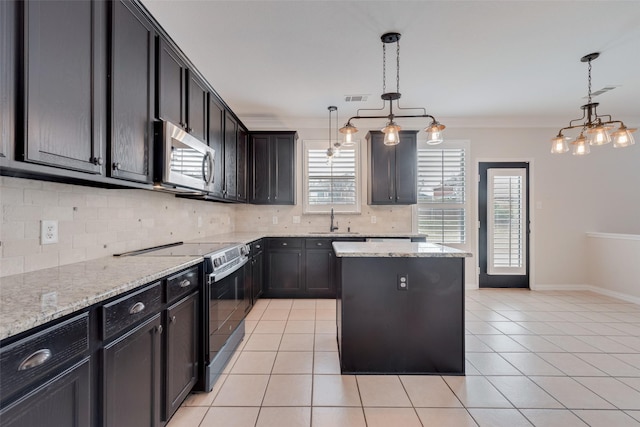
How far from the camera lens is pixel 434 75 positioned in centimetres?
327

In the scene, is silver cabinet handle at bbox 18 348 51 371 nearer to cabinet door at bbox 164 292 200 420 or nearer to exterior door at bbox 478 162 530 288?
cabinet door at bbox 164 292 200 420

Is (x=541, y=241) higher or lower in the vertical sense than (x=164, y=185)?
lower

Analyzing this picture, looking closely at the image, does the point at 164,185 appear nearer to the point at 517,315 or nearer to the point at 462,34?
the point at 462,34

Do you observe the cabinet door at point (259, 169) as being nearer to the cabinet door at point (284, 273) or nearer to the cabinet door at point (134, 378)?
the cabinet door at point (284, 273)

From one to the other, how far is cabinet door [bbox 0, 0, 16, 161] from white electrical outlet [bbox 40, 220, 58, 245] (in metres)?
0.65

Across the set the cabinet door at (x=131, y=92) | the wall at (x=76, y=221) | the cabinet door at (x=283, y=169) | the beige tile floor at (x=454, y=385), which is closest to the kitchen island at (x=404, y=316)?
the beige tile floor at (x=454, y=385)

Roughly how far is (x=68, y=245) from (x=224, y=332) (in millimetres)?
1191

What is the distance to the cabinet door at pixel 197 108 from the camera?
2416mm

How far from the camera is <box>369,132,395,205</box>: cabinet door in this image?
4426mm

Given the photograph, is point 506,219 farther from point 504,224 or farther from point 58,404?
point 58,404

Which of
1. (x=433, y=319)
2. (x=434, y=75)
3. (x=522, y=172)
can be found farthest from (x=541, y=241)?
(x=433, y=319)

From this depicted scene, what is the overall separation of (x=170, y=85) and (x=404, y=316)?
95.9 inches

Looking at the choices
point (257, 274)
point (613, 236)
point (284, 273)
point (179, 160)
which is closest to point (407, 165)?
point (284, 273)

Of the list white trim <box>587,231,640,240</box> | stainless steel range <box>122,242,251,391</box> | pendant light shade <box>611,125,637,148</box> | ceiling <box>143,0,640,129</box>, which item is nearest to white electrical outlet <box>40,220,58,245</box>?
stainless steel range <box>122,242,251,391</box>
